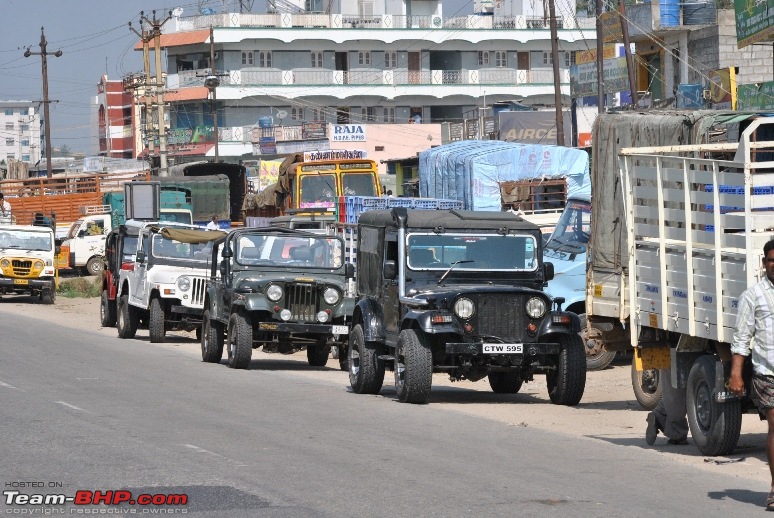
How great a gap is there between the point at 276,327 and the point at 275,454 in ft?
29.1

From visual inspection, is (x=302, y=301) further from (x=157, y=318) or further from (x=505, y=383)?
(x=157, y=318)


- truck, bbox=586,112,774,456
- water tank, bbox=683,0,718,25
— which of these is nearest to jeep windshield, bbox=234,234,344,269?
truck, bbox=586,112,774,456

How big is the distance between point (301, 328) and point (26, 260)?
21.2 metres

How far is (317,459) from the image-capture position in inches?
406

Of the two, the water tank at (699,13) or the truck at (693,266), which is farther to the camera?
the water tank at (699,13)

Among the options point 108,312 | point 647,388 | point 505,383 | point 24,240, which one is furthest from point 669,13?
point 647,388

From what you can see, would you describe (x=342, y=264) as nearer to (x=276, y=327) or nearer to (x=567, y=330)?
(x=276, y=327)

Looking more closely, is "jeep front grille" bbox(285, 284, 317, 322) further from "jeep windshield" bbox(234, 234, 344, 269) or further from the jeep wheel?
the jeep wheel

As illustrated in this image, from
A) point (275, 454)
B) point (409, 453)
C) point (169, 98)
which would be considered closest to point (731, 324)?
point (409, 453)

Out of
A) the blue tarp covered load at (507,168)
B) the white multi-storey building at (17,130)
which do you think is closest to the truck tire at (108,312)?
the blue tarp covered load at (507,168)

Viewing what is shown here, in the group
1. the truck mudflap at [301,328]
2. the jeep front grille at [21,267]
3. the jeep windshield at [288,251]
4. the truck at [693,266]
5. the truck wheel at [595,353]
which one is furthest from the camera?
the jeep front grille at [21,267]

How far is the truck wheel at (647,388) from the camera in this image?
47.9 feet

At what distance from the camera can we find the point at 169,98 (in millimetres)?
83250

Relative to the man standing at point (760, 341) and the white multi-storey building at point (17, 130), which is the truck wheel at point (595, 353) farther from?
the white multi-storey building at point (17, 130)
